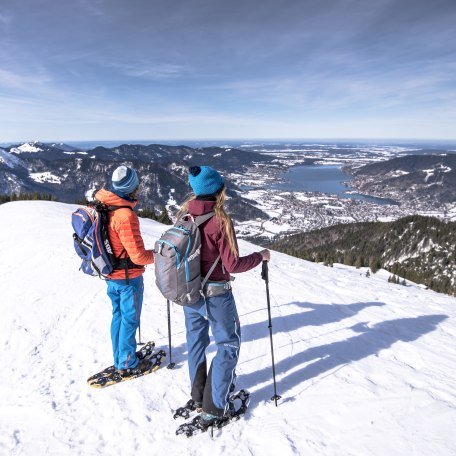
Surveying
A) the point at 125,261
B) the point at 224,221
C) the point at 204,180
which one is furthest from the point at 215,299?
the point at 125,261

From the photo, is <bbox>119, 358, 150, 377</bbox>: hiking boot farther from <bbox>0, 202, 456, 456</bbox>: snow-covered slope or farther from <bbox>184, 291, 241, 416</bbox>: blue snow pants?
<bbox>184, 291, 241, 416</bbox>: blue snow pants

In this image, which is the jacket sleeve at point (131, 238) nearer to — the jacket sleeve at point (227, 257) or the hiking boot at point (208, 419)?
the jacket sleeve at point (227, 257)

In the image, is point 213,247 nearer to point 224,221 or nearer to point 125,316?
point 224,221

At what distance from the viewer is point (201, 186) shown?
3537mm

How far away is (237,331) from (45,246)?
1107cm

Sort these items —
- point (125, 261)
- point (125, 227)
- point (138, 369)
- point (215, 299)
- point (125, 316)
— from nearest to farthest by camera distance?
point (215, 299) → point (125, 227) → point (125, 261) → point (125, 316) → point (138, 369)

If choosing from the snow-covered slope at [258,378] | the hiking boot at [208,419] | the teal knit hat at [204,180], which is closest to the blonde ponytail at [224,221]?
the teal knit hat at [204,180]


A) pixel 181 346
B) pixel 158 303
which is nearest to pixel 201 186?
pixel 181 346

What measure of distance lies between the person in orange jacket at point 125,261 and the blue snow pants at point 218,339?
1.09 m

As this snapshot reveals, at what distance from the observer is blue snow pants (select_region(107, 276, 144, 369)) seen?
464cm

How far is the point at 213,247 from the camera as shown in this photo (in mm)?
3578

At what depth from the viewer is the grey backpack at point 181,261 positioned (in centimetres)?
339

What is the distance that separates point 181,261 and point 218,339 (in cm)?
107

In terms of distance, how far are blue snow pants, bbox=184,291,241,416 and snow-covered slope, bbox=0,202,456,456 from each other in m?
0.53
